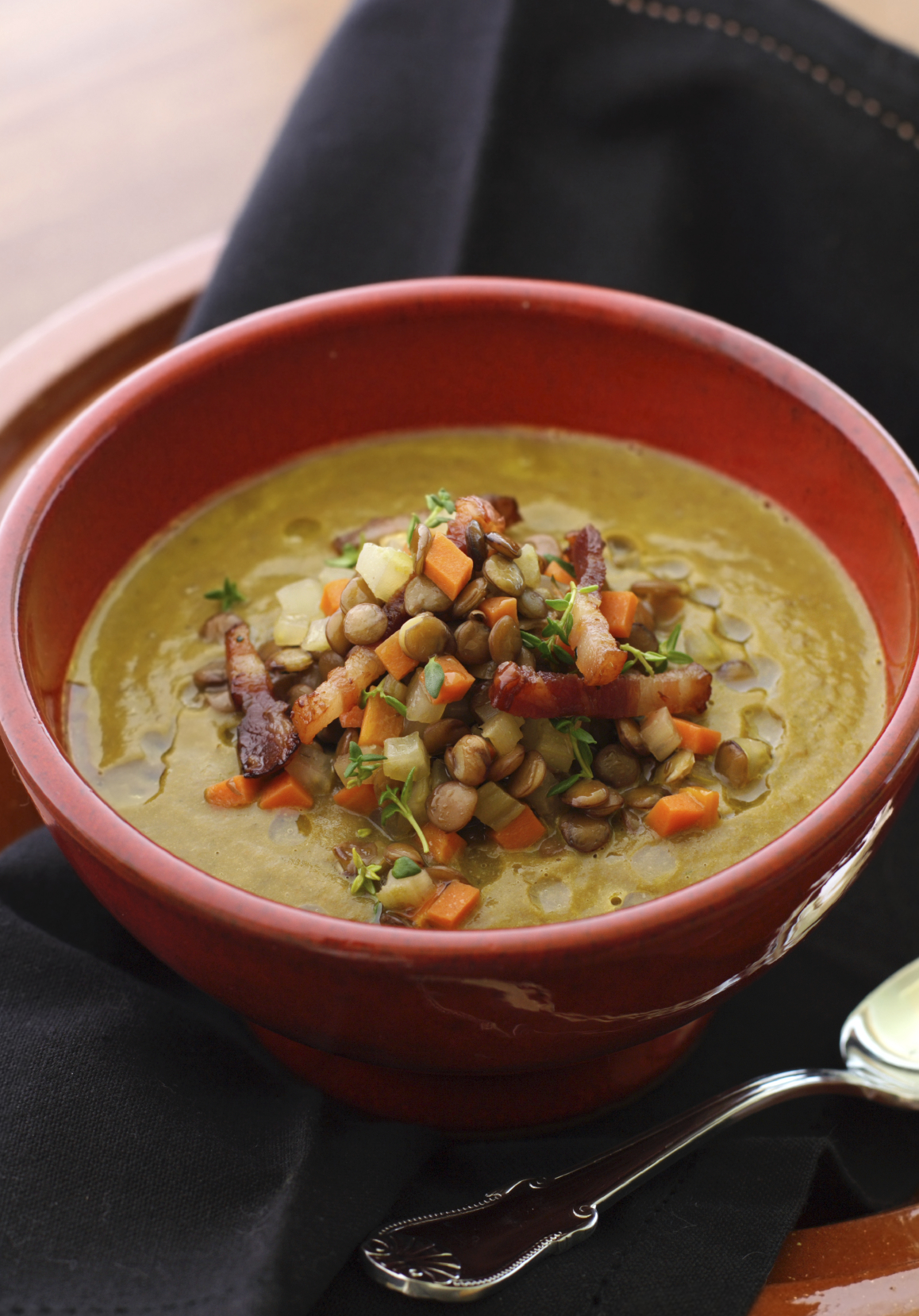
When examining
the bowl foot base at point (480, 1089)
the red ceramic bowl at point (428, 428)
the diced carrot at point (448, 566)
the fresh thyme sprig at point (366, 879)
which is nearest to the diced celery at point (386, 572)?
the diced carrot at point (448, 566)

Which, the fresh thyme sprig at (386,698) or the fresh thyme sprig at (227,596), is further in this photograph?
the fresh thyme sprig at (227,596)

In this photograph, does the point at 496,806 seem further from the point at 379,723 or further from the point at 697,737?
the point at 697,737

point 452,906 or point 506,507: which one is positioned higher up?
point 506,507

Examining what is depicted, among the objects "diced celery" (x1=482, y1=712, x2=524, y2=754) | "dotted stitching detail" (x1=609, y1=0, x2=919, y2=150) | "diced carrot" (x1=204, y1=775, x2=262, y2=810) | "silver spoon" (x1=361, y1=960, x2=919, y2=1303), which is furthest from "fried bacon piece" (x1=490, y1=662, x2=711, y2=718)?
"dotted stitching detail" (x1=609, y1=0, x2=919, y2=150)

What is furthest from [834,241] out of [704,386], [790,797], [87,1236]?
[87,1236]

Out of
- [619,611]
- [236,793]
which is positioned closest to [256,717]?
[236,793]

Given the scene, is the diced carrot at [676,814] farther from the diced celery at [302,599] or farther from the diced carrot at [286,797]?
the diced celery at [302,599]
